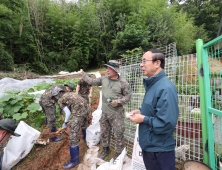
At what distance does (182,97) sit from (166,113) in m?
1.30

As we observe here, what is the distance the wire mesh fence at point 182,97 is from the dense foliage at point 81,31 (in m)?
8.64

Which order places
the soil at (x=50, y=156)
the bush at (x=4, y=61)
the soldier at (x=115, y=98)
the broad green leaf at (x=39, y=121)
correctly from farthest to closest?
the bush at (x=4, y=61), the broad green leaf at (x=39, y=121), the soil at (x=50, y=156), the soldier at (x=115, y=98)

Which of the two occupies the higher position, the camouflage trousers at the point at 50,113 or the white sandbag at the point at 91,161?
the camouflage trousers at the point at 50,113

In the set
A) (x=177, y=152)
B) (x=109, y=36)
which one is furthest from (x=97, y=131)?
(x=109, y=36)

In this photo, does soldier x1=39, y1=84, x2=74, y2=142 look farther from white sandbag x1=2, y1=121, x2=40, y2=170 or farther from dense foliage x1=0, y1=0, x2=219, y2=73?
dense foliage x1=0, y1=0, x2=219, y2=73

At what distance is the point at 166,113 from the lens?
98cm

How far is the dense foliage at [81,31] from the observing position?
10.6 metres

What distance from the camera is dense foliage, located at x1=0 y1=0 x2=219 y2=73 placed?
10602mm

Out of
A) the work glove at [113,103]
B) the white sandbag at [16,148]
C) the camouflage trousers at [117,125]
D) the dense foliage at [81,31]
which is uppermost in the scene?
the dense foliage at [81,31]

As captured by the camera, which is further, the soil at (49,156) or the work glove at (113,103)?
the soil at (49,156)

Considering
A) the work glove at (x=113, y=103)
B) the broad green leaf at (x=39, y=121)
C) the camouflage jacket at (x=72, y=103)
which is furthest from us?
the broad green leaf at (x=39, y=121)

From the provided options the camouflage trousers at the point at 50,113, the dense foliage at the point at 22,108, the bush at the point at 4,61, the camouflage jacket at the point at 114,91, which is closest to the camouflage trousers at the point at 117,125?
the camouflage jacket at the point at 114,91

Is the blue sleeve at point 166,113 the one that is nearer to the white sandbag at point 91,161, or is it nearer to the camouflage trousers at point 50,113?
the white sandbag at point 91,161

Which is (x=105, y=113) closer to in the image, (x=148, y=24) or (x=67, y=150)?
(x=67, y=150)
